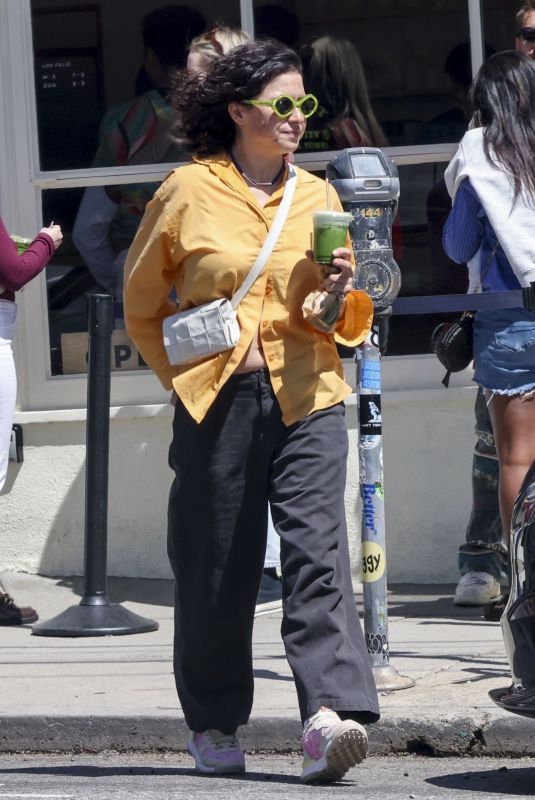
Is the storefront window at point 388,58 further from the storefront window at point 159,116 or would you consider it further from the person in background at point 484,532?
the person in background at point 484,532

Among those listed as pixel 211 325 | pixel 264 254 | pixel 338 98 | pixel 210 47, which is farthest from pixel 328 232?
pixel 338 98

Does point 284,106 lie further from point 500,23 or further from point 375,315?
point 500,23

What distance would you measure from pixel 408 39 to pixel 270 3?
0.68m

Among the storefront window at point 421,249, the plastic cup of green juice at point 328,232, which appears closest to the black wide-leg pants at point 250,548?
the plastic cup of green juice at point 328,232

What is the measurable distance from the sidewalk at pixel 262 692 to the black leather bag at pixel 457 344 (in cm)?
106

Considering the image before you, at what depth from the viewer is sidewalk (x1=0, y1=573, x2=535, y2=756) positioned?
195 inches

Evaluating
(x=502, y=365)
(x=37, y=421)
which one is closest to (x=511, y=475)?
(x=502, y=365)

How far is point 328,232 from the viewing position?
4.37 meters

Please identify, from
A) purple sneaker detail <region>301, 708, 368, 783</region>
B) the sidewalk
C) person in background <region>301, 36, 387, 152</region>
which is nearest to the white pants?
the sidewalk

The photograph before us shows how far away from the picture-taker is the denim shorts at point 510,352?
5.73 metres

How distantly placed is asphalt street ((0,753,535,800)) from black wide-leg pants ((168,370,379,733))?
0.20 m

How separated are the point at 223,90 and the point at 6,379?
2.49 meters

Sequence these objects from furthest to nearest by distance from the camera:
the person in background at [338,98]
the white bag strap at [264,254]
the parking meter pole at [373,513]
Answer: the person in background at [338,98] → the parking meter pole at [373,513] → the white bag strap at [264,254]

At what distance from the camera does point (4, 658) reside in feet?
20.8
